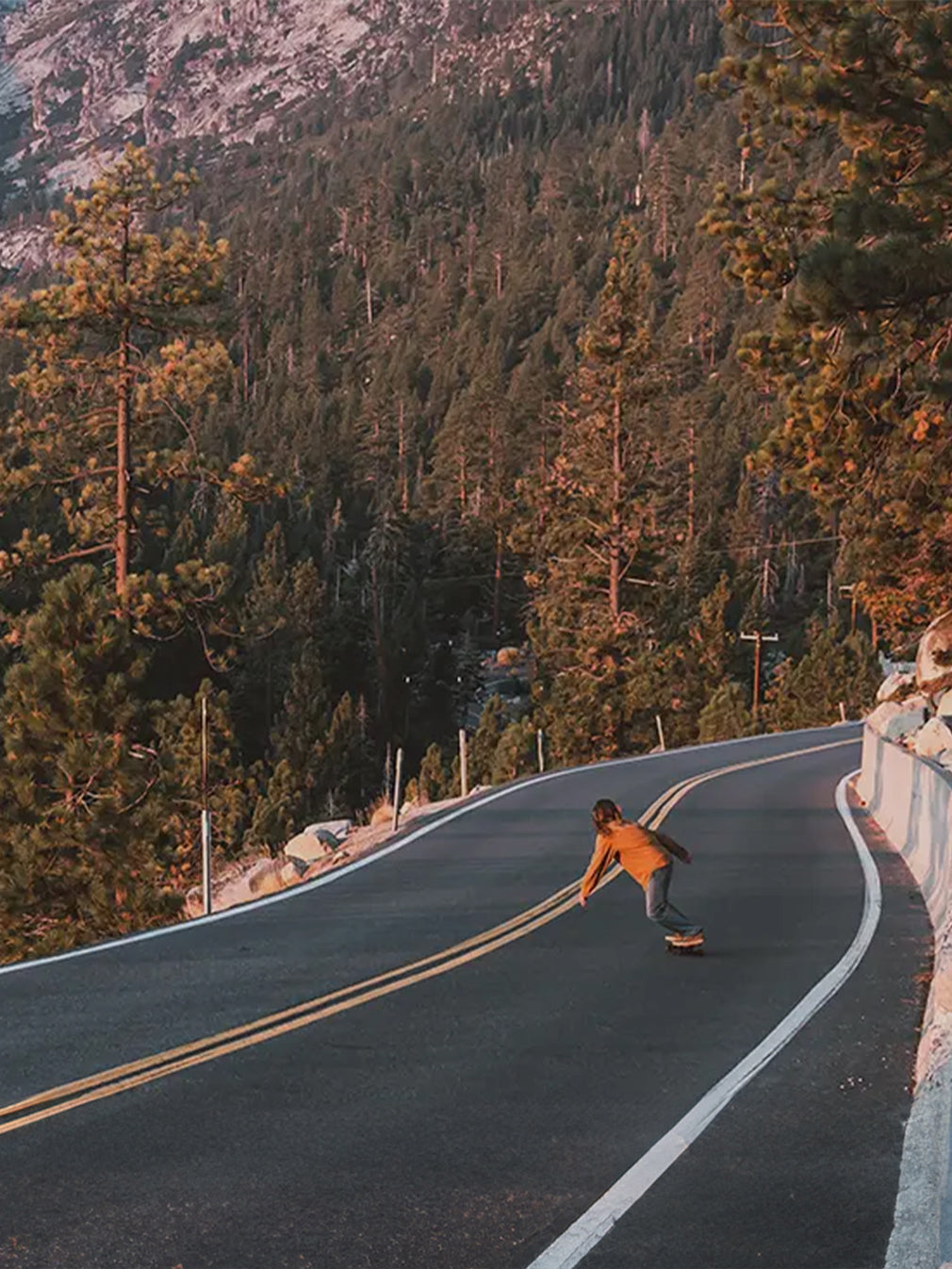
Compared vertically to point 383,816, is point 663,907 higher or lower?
higher

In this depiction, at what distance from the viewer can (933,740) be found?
25.2 metres

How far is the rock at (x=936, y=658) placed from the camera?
1095 inches

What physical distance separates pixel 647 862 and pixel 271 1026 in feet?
12.7

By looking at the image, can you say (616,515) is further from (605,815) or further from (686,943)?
(686,943)

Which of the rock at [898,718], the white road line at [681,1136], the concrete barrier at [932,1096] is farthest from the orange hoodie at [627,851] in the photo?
the rock at [898,718]

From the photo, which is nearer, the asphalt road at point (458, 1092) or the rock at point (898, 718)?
the asphalt road at point (458, 1092)

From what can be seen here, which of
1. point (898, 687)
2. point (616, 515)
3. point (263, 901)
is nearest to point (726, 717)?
point (616, 515)

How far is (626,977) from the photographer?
10.7m

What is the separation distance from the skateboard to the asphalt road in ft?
0.32

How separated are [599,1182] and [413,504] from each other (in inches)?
4643

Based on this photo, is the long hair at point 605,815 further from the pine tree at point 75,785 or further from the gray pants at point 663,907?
the pine tree at point 75,785

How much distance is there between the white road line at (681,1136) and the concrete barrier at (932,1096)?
0.83 metres

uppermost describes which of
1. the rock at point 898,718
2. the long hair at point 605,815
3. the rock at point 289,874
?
the long hair at point 605,815

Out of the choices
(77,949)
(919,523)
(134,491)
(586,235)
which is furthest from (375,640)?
(586,235)
